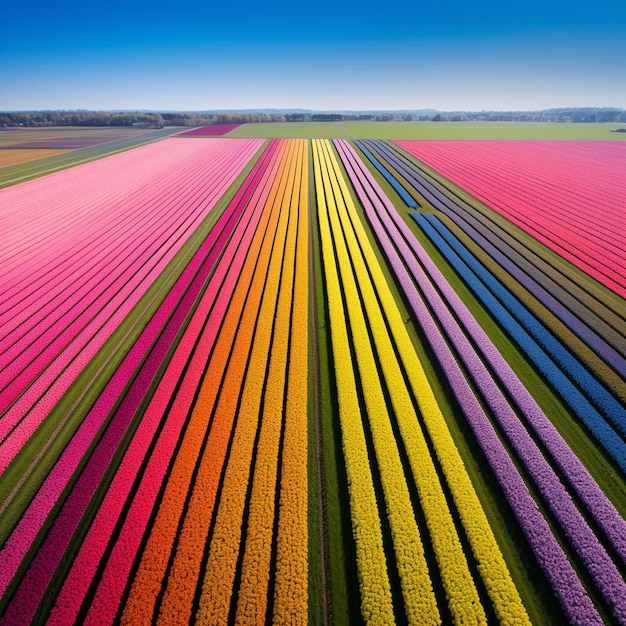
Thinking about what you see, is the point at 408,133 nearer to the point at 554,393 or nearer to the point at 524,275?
the point at 524,275

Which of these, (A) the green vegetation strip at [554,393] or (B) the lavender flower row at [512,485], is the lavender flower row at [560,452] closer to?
(A) the green vegetation strip at [554,393]

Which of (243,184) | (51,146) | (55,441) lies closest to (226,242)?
(55,441)

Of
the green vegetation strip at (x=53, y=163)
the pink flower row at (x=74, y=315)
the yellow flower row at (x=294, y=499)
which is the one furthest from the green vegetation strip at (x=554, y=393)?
the green vegetation strip at (x=53, y=163)

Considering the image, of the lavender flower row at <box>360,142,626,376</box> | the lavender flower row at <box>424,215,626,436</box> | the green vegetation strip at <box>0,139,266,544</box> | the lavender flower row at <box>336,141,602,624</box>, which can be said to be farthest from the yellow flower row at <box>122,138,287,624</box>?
the lavender flower row at <box>360,142,626,376</box>

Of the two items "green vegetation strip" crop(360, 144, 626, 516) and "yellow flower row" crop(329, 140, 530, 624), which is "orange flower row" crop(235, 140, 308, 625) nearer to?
"yellow flower row" crop(329, 140, 530, 624)

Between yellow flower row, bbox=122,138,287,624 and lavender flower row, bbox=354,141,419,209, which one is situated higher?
lavender flower row, bbox=354,141,419,209

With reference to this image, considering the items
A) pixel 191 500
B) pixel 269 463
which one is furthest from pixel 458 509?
pixel 191 500

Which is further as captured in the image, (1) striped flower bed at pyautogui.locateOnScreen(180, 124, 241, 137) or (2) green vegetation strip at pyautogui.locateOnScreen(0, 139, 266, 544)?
(1) striped flower bed at pyautogui.locateOnScreen(180, 124, 241, 137)

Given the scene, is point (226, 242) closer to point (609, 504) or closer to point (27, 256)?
point (27, 256)
